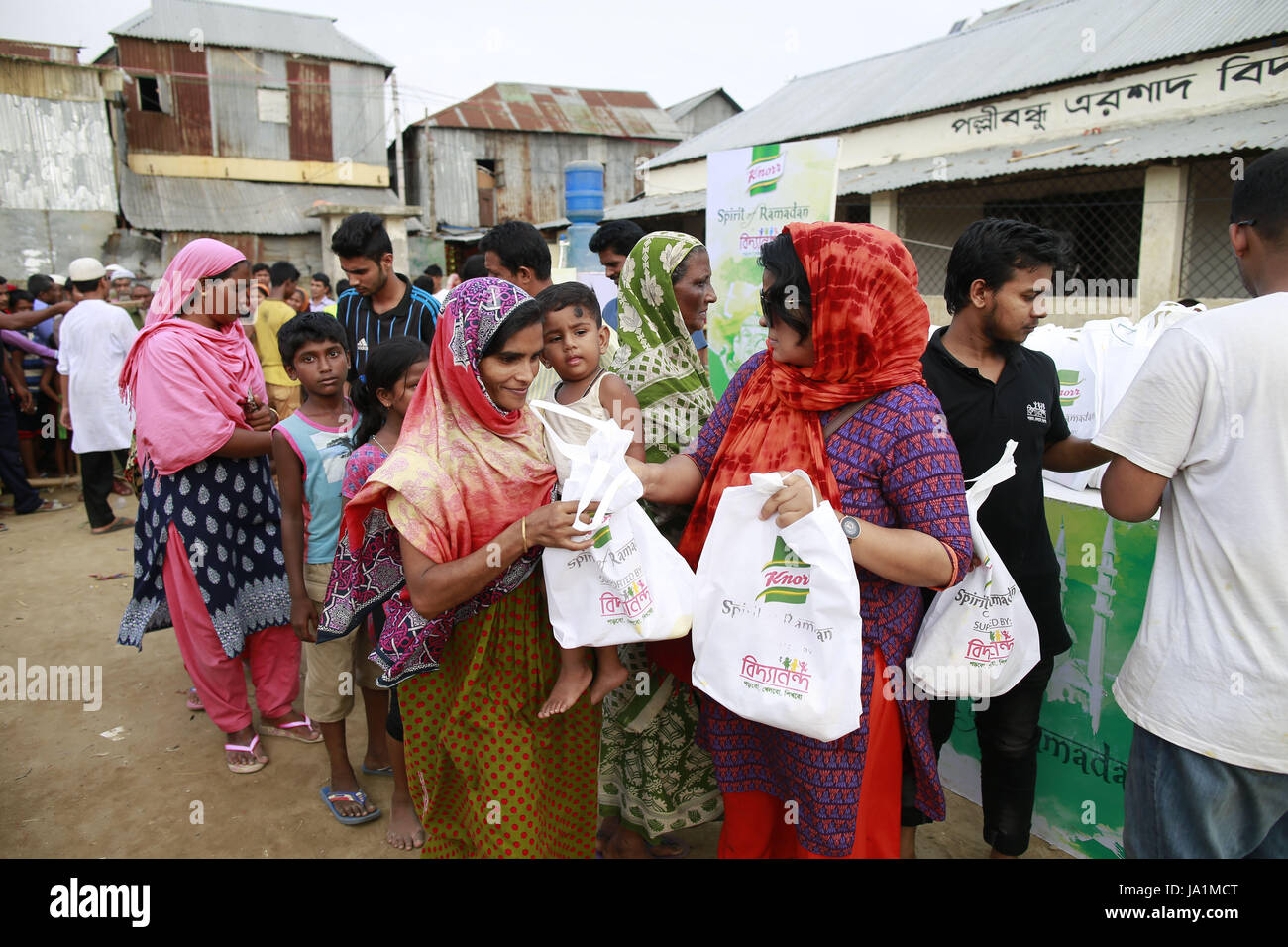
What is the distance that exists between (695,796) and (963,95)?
1144 centimetres

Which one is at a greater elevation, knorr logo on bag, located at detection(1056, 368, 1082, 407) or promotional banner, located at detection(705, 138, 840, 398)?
promotional banner, located at detection(705, 138, 840, 398)

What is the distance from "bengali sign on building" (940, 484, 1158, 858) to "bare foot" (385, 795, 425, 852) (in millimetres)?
2211

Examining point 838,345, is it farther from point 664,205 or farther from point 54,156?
point 54,156

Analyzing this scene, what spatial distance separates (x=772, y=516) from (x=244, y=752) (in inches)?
113

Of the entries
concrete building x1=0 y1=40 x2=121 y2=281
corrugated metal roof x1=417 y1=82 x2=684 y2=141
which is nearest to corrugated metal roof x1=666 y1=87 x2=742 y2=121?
corrugated metal roof x1=417 y1=82 x2=684 y2=141

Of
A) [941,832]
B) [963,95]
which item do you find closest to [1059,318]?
[963,95]

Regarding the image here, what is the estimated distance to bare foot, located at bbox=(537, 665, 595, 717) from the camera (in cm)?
191

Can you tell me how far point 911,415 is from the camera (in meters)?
1.68

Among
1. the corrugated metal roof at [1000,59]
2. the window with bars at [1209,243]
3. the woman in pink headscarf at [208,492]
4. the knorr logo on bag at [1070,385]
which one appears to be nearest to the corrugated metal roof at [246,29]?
the corrugated metal roof at [1000,59]

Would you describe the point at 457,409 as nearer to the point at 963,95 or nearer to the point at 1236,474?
the point at 1236,474

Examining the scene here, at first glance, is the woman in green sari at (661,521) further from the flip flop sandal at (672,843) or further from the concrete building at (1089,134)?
the concrete building at (1089,134)

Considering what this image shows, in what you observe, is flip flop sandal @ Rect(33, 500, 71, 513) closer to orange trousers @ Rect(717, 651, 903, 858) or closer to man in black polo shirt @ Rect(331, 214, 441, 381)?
man in black polo shirt @ Rect(331, 214, 441, 381)

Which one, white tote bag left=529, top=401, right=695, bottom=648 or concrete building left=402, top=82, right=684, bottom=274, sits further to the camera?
concrete building left=402, top=82, right=684, bottom=274
